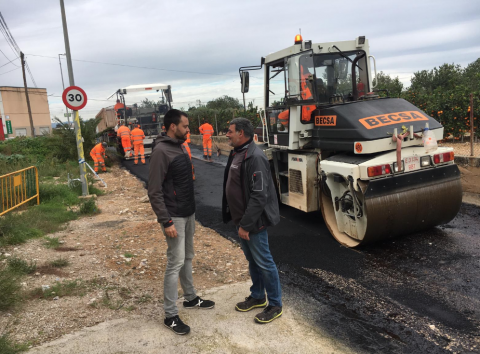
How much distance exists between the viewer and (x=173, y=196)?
130 inches

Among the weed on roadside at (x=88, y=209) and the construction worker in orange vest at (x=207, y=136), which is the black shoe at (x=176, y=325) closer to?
Answer: the weed on roadside at (x=88, y=209)

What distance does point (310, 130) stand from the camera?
5832 millimetres

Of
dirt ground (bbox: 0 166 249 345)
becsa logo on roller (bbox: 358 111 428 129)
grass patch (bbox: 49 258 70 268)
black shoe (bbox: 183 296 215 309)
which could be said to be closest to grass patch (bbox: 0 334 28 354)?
dirt ground (bbox: 0 166 249 345)

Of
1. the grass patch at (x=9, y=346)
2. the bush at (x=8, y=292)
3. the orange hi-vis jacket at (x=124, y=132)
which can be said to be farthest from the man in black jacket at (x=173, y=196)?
the orange hi-vis jacket at (x=124, y=132)

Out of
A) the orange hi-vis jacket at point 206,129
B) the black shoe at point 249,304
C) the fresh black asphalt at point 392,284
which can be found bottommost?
the fresh black asphalt at point 392,284

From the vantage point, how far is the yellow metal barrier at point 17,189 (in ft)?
23.6

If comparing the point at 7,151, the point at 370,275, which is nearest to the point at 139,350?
the point at 370,275

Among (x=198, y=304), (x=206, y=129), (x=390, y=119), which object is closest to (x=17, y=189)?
(x=198, y=304)

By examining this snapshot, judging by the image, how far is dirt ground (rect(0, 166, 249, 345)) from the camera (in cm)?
343

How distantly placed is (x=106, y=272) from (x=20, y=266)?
936mm

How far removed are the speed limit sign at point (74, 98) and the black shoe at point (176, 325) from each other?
22.5ft

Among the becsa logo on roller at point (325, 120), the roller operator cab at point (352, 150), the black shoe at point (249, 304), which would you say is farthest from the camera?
the becsa logo on roller at point (325, 120)

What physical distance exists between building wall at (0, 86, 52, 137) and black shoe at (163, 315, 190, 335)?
4713 centimetres

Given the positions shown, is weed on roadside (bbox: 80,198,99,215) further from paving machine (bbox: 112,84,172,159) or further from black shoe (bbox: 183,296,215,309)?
paving machine (bbox: 112,84,172,159)
